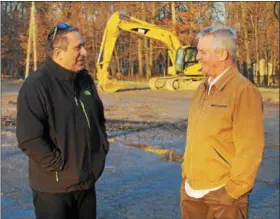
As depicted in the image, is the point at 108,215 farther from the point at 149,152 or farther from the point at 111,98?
the point at 111,98

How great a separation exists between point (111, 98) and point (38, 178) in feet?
64.3

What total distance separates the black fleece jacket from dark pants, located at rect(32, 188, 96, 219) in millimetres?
47

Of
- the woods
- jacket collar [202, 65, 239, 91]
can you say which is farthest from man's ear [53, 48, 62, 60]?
jacket collar [202, 65, 239, 91]

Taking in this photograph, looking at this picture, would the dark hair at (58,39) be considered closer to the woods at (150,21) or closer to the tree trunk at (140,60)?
the woods at (150,21)

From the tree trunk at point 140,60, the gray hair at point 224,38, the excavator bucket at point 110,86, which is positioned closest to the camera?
the gray hair at point 224,38

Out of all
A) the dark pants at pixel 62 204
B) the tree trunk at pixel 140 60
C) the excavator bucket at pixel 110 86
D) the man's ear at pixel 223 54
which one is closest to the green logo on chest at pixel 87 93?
the dark pants at pixel 62 204

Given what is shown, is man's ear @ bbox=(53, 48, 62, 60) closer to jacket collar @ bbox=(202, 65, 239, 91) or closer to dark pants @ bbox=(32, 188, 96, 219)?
dark pants @ bbox=(32, 188, 96, 219)

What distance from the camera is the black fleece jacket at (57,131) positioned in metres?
2.83

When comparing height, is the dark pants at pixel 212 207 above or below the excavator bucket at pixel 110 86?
above

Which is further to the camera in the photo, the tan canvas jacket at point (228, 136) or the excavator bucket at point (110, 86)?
the excavator bucket at point (110, 86)

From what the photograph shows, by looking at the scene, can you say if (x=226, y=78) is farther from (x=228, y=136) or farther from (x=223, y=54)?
(x=228, y=136)

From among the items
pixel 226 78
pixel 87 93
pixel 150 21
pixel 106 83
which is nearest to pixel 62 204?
pixel 87 93

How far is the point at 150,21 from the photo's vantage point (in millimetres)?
13805

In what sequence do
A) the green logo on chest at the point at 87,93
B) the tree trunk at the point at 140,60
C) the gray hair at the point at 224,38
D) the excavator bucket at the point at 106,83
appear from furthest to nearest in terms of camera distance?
1. the excavator bucket at the point at 106,83
2. the tree trunk at the point at 140,60
3. the green logo on chest at the point at 87,93
4. the gray hair at the point at 224,38
